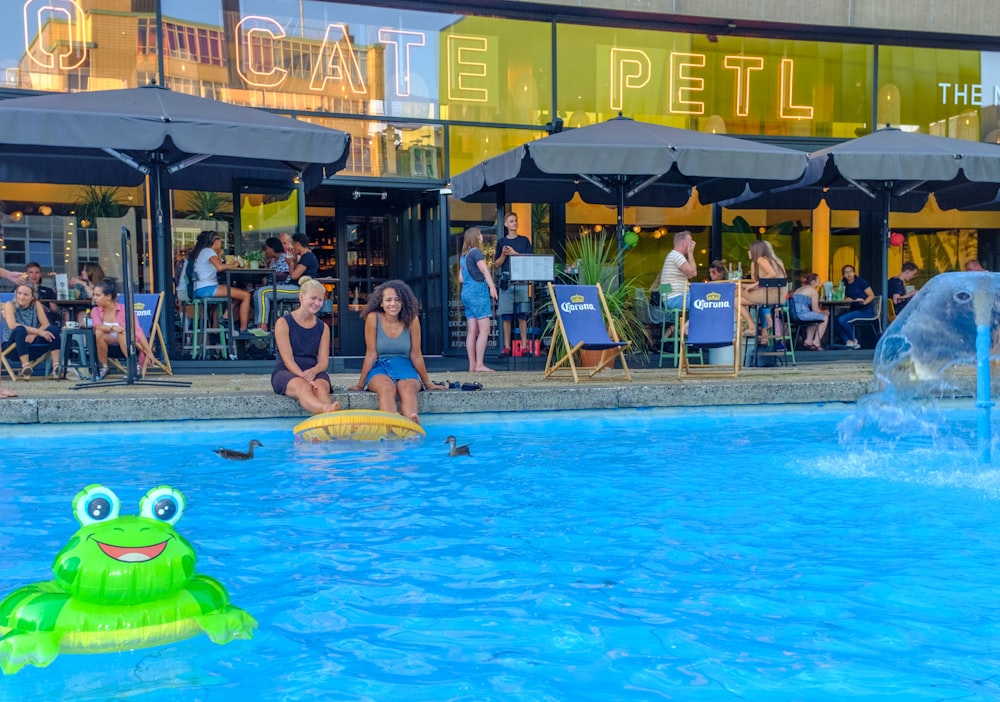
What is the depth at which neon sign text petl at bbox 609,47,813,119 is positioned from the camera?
13.3 m

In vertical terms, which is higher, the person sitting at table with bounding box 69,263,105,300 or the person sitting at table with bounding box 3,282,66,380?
the person sitting at table with bounding box 69,263,105,300

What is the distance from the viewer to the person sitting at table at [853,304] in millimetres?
12227

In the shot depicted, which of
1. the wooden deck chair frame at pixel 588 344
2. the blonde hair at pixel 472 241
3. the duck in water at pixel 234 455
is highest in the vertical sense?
the blonde hair at pixel 472 241

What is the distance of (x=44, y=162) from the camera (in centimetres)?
977

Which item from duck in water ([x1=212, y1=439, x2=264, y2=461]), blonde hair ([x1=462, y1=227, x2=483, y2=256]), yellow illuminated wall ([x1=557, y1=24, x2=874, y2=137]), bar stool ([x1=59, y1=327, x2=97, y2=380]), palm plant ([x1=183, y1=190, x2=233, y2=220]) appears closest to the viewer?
duck in water ([x1=212, y1=439, x2=264, y2=461])

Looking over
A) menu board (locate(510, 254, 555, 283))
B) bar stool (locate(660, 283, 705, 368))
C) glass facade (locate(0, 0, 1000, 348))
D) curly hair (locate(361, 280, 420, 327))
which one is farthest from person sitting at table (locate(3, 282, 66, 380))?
bar stool (locate(660, 283, 705, 368))

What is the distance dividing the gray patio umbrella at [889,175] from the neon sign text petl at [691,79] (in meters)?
2.06

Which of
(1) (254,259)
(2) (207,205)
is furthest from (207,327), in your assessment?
(2) (207,205)

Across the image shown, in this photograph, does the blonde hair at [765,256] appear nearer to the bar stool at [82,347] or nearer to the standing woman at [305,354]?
the standing woman at [305,354]

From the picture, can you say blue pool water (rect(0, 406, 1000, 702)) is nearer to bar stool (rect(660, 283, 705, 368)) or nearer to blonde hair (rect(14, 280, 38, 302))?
blonde hair (rect(14, 280, 38, 302))

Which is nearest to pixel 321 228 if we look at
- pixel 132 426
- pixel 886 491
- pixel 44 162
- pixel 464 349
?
pixel 464 349

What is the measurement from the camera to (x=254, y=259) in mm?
10328

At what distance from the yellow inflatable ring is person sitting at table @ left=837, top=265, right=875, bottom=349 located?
766 cm

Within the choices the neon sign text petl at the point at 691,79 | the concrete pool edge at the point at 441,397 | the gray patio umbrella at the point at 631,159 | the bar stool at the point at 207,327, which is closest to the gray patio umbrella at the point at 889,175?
the gray patio umbrella at the point at 631,159
